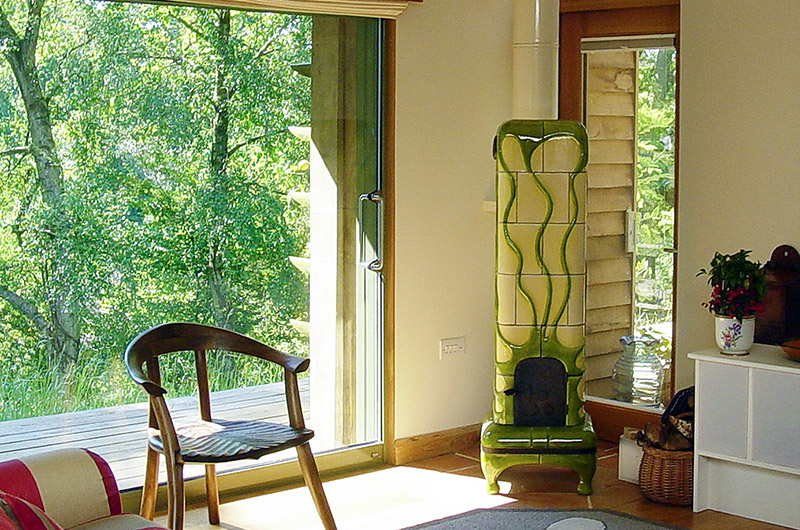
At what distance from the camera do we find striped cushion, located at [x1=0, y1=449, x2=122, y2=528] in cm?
247

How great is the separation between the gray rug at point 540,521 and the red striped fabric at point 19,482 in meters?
1.63

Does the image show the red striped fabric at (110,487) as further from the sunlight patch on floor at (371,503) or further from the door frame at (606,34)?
the door frame at (606,34)

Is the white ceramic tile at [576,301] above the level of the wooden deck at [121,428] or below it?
above

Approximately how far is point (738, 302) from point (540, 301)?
75 centimetres

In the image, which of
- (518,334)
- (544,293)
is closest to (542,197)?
(544,293)

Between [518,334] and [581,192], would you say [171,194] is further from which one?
[581,192]

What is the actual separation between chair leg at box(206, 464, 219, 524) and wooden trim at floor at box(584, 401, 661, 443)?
1.96 m

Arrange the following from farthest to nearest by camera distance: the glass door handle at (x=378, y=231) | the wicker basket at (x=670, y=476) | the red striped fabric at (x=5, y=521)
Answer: the glass door handle at (x=378, y=231), the wicker basket at (x=670, y=476), the red striped fabric at (x=5, y=521)

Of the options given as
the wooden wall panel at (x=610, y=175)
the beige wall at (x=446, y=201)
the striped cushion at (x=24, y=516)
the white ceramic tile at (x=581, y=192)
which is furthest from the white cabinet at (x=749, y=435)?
the striped cushion at (x=24, y=516)

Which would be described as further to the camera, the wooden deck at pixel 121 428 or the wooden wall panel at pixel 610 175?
the wooden wall panel at pixel 610 175

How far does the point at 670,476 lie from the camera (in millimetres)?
3969

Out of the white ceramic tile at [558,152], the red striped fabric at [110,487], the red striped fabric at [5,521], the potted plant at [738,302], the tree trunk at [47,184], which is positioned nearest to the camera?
the red striped fabric at [5,521]

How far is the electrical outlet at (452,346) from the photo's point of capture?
4.76 meters

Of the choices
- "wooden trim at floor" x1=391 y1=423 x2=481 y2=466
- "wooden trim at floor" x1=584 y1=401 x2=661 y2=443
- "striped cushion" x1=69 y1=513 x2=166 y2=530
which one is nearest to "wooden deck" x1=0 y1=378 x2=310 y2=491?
"wooden trim at floor" x1=391 y1=423 x2=481 y2=466
